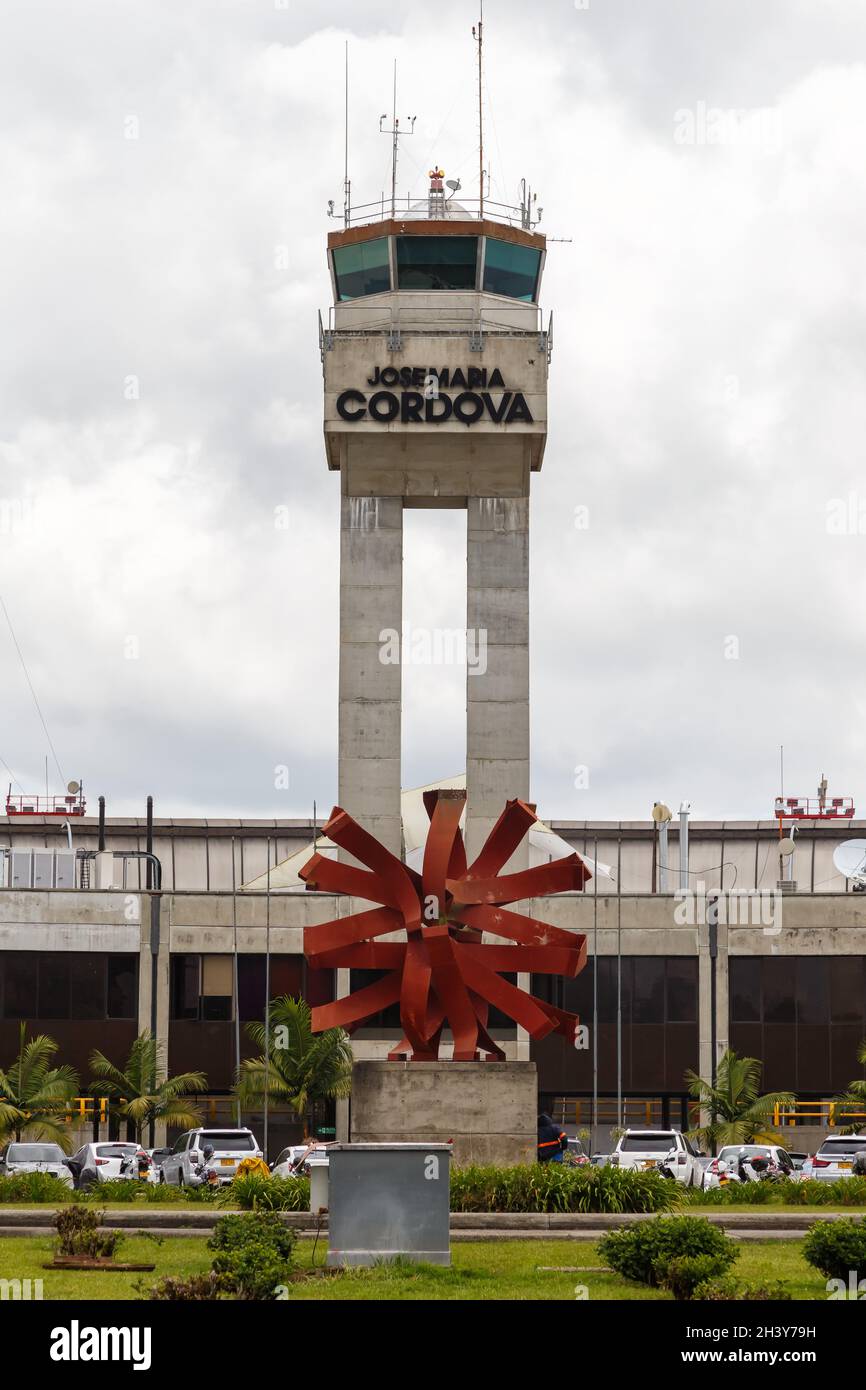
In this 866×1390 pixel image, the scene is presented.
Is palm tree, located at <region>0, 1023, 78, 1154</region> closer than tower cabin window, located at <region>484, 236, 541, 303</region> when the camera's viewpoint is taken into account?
Yes

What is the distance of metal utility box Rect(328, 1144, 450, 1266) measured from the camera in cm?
2056

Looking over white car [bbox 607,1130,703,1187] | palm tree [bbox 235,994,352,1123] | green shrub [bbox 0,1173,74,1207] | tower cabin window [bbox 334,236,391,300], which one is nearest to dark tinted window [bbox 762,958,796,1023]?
palm tree [bbox 235,994,352,1123]

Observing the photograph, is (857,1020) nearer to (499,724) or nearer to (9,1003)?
(499,724)

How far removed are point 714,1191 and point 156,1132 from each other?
102 feet

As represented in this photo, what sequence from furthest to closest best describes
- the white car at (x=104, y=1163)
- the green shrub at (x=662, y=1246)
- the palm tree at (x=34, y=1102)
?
the palm tree at (x=34, y=1102) < the white car at (x=104, y=1163) < the green shrub at (x=662, y=1246)

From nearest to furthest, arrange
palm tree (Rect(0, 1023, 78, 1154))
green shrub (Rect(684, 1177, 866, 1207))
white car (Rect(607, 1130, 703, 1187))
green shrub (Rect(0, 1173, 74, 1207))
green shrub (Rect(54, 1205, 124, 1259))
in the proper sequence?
green shrub (Rect(54, 1205, 124, 1259))
green shrub (Rect(684, 1177, 866, 1207))
green shrub (Rect(0, 1173, 74, 1207))
white car (Rect(607, 1130, 703, 1187))
palm tree (Rect(0, 1023, 78, 1154))

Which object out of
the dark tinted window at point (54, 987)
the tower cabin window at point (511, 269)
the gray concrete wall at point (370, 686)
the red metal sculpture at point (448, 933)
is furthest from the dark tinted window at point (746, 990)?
the red metal sculpture at point (448, 933)

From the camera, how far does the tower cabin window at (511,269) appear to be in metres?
57.6

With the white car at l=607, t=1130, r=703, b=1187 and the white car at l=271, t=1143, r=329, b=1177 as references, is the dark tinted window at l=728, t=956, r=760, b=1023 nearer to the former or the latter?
the white car at l=607, t=1130, r=703, b=1187

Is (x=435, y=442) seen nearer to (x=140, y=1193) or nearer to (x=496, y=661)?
(x=496, y=661)

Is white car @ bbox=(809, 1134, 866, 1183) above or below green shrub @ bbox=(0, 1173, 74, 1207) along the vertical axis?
below

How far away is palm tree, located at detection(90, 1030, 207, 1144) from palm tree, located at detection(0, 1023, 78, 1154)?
1904 millimetres

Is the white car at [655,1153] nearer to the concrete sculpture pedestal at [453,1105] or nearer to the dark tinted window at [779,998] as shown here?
the concrete sculpture pedestal at [453,1105]

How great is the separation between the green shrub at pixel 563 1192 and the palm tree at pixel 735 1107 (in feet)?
83.1
